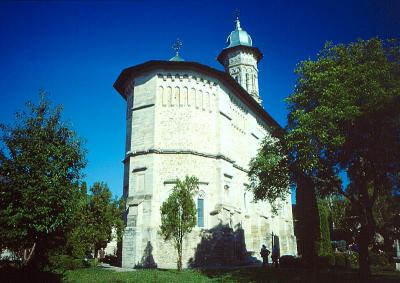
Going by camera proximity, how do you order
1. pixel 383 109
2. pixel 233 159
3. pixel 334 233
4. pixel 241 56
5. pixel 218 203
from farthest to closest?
pixel 334 233, pixel 241 56, pixel 233 159, pixel 218 203, pixel 383 109

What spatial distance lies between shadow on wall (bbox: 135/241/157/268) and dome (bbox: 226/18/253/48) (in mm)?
30761

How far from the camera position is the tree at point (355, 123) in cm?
1392

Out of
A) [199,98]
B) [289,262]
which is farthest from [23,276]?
[289,262]

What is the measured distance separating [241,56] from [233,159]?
2038 cm

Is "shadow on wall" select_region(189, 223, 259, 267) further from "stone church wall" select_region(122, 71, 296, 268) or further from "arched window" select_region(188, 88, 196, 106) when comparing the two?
"arched window" select_region(188, 88, 196, 106)

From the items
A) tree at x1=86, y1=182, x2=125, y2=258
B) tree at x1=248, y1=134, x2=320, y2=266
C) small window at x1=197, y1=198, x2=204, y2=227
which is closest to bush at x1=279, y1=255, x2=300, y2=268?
tree at x1=248, y1=134, x2=320, y2=266

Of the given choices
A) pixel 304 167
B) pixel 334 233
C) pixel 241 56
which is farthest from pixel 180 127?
pixel 334 233

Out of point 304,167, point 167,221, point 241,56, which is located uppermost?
point 241,56

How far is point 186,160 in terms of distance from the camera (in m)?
23.0

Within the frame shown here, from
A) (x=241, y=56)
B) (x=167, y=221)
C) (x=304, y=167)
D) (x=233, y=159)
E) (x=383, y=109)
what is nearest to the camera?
(x=383, y=109)

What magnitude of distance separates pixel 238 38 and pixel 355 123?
31514 mm

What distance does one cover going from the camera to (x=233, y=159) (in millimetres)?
26891

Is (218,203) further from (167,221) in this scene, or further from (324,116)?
(324,116)

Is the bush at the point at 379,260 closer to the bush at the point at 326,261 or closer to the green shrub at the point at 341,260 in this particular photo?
the green shrub at the point at 341,260
